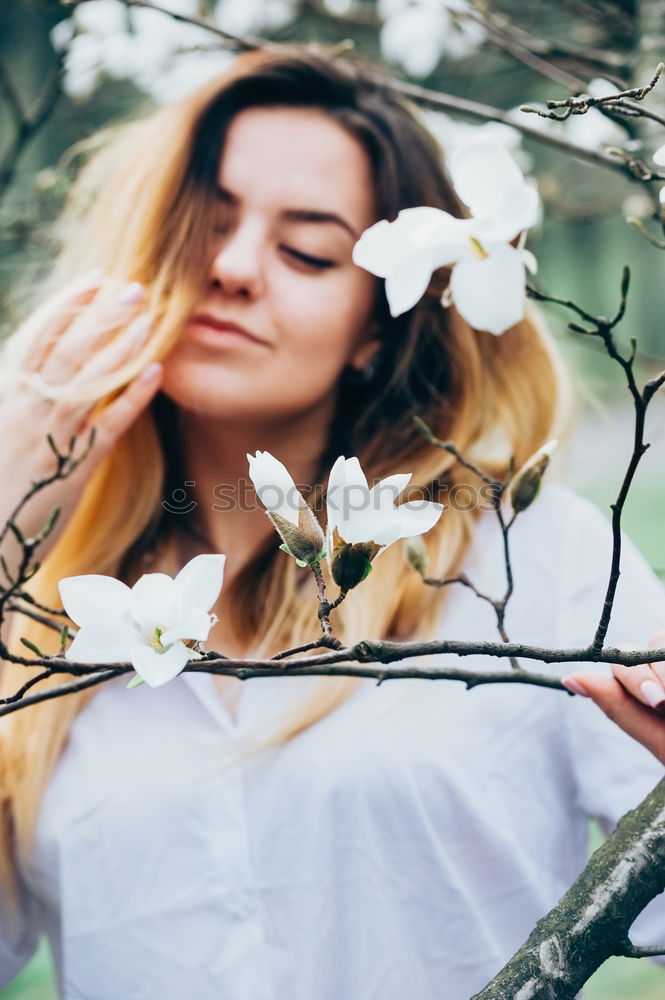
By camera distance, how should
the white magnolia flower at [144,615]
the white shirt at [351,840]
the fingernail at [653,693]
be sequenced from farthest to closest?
1. the white shirt at [351,840]
2. the fingernail at [653,693]
3. the white magnolia flower at [144,615]

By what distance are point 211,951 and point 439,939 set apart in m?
0.25

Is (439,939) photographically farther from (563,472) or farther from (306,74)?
(306,74)

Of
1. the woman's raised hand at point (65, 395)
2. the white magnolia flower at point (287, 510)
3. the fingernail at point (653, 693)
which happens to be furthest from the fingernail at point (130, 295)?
the fingernail at point (653, 693)

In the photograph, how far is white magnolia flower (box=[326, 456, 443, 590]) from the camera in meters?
0.49

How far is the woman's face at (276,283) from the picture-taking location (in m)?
1.03

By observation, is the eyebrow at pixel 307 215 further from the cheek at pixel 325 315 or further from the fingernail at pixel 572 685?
the fingernail at pixel 572 685

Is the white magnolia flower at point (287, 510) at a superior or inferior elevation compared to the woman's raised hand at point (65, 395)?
superior

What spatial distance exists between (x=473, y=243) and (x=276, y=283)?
0.52 metres

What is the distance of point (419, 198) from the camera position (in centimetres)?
120

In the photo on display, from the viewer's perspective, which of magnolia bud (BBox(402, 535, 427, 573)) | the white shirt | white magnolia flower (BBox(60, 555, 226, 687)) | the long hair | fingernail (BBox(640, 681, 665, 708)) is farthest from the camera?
the long hair

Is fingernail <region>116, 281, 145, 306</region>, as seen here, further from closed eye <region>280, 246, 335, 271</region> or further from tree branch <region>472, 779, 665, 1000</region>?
tree branch <region>472, 779, 665, 1000</region>

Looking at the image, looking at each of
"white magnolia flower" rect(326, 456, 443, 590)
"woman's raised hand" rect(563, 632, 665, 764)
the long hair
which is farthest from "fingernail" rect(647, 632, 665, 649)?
the long hair

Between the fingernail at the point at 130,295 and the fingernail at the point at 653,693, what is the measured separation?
2.38ft

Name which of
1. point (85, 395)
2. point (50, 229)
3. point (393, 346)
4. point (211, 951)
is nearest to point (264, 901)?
point (211, 951)
